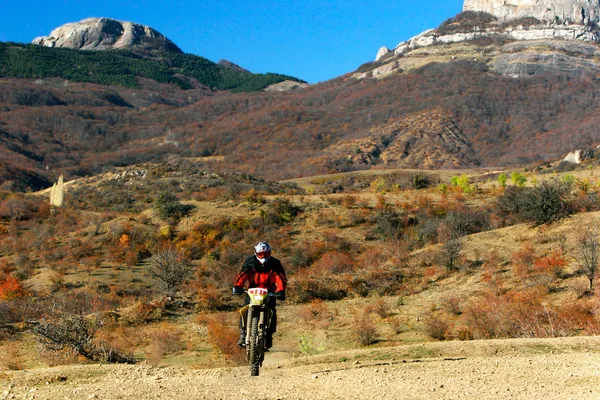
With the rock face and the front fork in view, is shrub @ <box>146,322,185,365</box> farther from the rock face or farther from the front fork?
the rock face

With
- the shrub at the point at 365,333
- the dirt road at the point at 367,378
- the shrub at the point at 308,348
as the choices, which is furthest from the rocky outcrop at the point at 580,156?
the dirt road at the point at 367,378

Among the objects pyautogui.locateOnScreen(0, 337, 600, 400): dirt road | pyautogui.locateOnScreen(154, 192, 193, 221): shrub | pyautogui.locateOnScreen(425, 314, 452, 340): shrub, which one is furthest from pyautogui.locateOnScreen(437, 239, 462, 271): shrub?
pyautogui.locateOnScreen(154, 192, 193, 221): shrub

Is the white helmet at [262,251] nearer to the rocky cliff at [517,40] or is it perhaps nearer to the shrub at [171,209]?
the shrub at [171,209]

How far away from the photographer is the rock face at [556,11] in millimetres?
181000

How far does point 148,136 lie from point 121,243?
412 ft

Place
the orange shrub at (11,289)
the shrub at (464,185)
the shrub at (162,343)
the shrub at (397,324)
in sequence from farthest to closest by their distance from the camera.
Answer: the shrub at (464,185)
the orange shrub at (11,289)
the shrub at (397,324)
the shrub at (162,343)

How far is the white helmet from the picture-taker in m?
9.42

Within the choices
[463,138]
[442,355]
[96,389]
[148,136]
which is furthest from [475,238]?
[148,136]

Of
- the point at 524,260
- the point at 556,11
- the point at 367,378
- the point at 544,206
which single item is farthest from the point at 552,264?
the point at 556,11

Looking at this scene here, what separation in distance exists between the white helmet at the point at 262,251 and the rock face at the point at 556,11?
617 feet

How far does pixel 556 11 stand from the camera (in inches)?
7224

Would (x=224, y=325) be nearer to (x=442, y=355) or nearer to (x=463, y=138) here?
(x=442, y=355)

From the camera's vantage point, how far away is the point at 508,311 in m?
16.0

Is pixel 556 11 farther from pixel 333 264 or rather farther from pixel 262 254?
pixel 262 254
